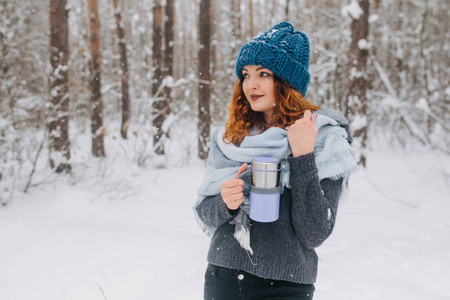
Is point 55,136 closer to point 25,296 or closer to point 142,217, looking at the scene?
point 142,217

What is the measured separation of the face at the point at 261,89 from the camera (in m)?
1.39

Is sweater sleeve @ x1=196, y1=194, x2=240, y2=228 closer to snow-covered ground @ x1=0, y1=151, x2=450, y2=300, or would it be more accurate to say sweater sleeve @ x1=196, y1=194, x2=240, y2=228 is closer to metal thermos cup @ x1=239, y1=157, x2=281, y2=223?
metal thermos cup @ x1=239, y1=157, x2=281, y2=223

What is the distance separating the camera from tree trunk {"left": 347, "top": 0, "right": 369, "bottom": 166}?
6902 millimetres

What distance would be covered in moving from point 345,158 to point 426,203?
5.05 metres

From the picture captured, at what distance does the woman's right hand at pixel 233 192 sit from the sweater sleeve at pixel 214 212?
0.04 metres

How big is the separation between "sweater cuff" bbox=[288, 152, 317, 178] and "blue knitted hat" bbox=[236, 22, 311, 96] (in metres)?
0.38

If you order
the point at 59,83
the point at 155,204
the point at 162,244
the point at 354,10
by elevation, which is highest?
the point at 354,10

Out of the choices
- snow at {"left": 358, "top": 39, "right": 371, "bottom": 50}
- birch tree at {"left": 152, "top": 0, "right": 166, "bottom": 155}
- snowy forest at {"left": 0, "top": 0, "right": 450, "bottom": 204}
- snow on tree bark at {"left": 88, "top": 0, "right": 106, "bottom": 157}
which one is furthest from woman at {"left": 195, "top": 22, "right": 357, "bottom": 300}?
snow on tree bark at {"left": 88, "top": 0, "right": 106, "bottom": 157}

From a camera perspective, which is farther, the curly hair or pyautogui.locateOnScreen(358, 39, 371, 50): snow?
pyautogui.locateOnScreen(358, 39, 371, 50): snow

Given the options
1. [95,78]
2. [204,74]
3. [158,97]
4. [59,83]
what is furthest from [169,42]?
[59,83]

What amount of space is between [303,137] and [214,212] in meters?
0.46

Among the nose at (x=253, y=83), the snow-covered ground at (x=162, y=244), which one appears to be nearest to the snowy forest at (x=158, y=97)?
the snow-covered ground at (x=162, y=244)

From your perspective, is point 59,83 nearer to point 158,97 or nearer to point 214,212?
point 158,97

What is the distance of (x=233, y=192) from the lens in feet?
3.99
